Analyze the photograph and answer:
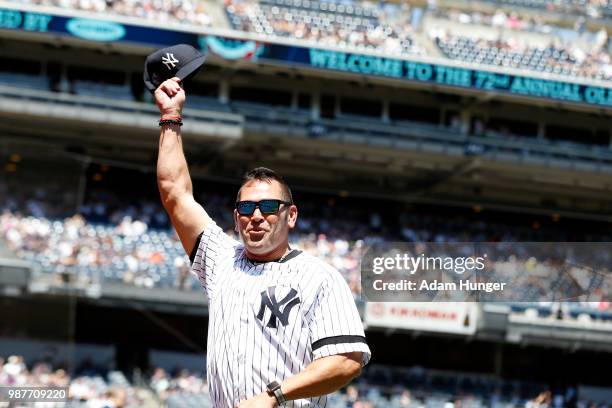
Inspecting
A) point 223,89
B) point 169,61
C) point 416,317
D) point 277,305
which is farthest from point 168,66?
point 223,89

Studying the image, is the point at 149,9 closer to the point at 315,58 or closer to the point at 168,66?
the point at 315,58

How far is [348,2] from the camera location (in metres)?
30.2

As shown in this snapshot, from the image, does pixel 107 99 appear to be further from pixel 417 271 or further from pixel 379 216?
pixel 417 271

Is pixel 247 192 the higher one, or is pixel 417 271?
pixel 247 192

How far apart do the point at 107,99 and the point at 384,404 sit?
10.8 m

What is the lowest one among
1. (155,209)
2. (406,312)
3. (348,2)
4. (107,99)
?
(406,312)

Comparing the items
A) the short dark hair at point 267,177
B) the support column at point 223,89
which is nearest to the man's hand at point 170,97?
the short dark hair at point 267,177

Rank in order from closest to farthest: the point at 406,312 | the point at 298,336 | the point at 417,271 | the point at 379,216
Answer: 1. the point at 298,336
2. the point at 417,271
3. the point at 406,312
4. the point at 379,216

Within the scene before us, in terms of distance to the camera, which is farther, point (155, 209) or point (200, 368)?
point (155, 209)

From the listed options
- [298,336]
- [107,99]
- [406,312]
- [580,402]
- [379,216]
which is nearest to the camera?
[298,336]

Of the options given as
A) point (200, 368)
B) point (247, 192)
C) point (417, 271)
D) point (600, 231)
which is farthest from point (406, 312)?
point (247, 192)

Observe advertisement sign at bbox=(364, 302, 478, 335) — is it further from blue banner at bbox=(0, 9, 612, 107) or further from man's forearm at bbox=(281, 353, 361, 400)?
A: man's forearm at bbox=(281, 353, 361, 400)

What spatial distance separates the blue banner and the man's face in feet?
72.6

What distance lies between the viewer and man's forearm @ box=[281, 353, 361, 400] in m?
4.04
